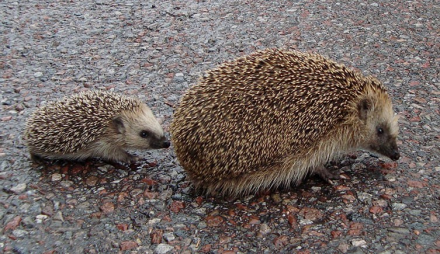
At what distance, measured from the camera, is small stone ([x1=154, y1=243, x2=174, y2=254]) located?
9.29ft

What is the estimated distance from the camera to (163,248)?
2854 mm

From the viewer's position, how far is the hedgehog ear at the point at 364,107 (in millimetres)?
3236

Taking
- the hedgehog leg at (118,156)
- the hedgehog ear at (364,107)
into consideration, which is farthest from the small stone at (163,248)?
the hedgehog ear at (364,107)

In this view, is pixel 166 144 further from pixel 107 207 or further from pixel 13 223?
pixel 13 223

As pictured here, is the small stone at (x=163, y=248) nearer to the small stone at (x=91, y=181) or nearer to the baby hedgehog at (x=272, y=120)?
the baby hedgehog at (x=272, y=120)

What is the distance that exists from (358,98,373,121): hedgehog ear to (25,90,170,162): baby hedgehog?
1323 millimetres

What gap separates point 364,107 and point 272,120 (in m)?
0.64

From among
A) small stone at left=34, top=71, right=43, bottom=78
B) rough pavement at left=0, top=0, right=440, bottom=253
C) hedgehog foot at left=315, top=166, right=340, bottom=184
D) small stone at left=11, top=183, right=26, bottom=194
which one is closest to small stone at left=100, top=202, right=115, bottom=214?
rough pavement at left=0, top=0, right=440, bottom=253

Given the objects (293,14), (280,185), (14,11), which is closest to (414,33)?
(293,14)

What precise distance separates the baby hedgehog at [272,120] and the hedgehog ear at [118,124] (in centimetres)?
68

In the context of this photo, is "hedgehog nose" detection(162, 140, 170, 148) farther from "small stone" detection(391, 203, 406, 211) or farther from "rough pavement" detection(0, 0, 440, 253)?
"small stone" detection(391, 203, 406, 211)

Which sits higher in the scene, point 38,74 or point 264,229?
point 38,74

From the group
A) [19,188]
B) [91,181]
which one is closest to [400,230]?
[91,181]

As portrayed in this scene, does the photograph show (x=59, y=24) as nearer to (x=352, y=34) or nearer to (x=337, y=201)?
(x=352, y=34)
